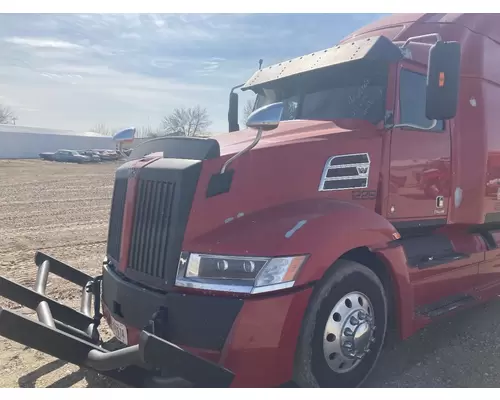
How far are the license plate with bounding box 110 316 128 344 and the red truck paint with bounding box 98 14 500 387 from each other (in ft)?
0.32

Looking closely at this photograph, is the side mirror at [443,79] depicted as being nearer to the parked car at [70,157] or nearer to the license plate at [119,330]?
the license plate at [119,330]

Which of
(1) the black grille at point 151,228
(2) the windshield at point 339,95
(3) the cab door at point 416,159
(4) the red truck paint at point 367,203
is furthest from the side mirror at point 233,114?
(1) the black grille at point 151,228

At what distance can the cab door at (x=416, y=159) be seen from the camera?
13.0 feet

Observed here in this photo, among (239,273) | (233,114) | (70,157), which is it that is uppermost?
(233,114)

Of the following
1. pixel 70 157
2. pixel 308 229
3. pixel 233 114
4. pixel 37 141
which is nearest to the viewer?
pixel 308 229

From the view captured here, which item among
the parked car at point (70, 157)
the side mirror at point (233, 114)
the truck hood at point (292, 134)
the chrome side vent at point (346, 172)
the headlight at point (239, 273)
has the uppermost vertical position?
the side mirror at point (233, 114)

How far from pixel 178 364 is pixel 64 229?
806 cm

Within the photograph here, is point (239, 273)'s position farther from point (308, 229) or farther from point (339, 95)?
point (339, 95)

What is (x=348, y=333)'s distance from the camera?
10.6ft

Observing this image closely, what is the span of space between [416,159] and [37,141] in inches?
2319

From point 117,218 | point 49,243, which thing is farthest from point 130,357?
point 49,243

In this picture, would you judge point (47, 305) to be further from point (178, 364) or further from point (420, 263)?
point (420, 263)

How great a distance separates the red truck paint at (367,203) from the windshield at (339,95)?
12cm

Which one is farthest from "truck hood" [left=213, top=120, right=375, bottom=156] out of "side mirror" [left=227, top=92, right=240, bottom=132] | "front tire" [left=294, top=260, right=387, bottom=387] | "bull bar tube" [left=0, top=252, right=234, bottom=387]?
"side mirror" [left=227, top=92, right=240, bottom=132]
